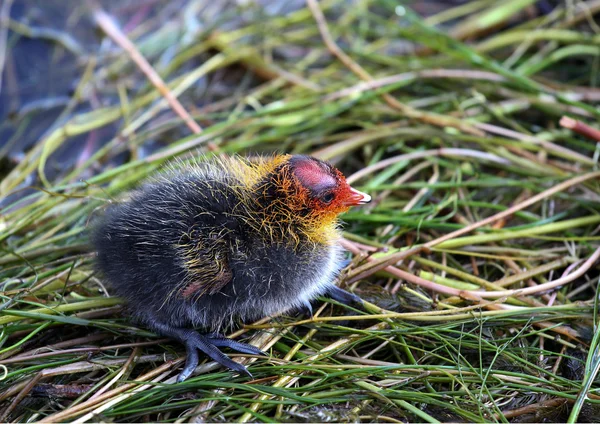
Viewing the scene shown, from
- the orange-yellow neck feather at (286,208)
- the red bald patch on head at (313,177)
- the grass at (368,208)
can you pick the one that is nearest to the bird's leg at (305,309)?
the grass at (368,208)

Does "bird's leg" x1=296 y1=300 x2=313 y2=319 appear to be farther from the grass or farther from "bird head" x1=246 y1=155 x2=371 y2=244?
"bird head" x1=246 y1=155 x2=371 y2=244

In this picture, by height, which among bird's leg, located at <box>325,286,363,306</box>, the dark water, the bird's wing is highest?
the dark water

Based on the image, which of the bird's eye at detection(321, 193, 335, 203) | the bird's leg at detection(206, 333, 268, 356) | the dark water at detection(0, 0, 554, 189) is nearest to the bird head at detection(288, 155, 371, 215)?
the bird's eye at detection(321, 193, 335, 203)

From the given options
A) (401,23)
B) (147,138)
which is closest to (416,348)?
(147,138)

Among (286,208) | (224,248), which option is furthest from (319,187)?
(224,248)

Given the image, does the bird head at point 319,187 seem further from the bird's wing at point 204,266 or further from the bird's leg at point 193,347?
the bird's leg at point 193,347

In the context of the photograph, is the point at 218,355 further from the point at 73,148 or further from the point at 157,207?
the point at 73,148
